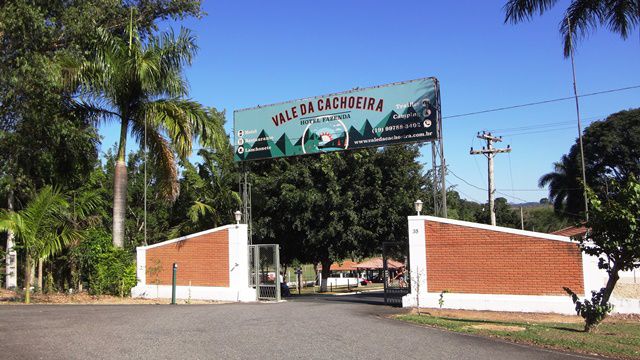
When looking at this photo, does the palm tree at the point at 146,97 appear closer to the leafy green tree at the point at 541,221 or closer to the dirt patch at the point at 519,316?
the dirt patch at the point at 519,316

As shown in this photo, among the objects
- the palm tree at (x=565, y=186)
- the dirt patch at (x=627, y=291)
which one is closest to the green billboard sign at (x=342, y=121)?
the dirt patch at (x=627, y=291)

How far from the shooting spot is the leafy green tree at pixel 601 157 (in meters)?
51.6

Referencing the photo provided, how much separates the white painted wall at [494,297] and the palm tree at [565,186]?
40.3 m

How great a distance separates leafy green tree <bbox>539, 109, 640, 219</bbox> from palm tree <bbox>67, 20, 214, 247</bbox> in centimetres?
4049

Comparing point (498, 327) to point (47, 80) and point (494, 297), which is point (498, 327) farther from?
point (47, 80)

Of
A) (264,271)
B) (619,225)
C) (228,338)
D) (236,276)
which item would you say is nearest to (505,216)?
(264,271)

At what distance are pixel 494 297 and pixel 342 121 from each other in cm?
855

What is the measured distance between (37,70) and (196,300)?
9.94 meters

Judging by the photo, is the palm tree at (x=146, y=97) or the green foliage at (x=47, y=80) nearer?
the green foliage at (x=47, y=80)

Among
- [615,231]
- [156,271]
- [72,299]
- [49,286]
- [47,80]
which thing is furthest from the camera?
[49,286]

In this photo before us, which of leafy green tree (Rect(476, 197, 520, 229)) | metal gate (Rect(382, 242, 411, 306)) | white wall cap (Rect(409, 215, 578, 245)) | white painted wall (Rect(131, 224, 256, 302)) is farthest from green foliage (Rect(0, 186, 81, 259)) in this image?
leafy green tree (Rect(476, 197, 520, 229))

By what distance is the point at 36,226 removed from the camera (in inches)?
696

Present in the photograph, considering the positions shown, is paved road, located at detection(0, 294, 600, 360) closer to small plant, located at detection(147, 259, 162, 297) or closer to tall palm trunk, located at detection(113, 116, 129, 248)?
tall palm trunk, located at detection(113, 116, 129, 248)

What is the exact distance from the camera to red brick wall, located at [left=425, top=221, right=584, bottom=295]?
49.5 ft
